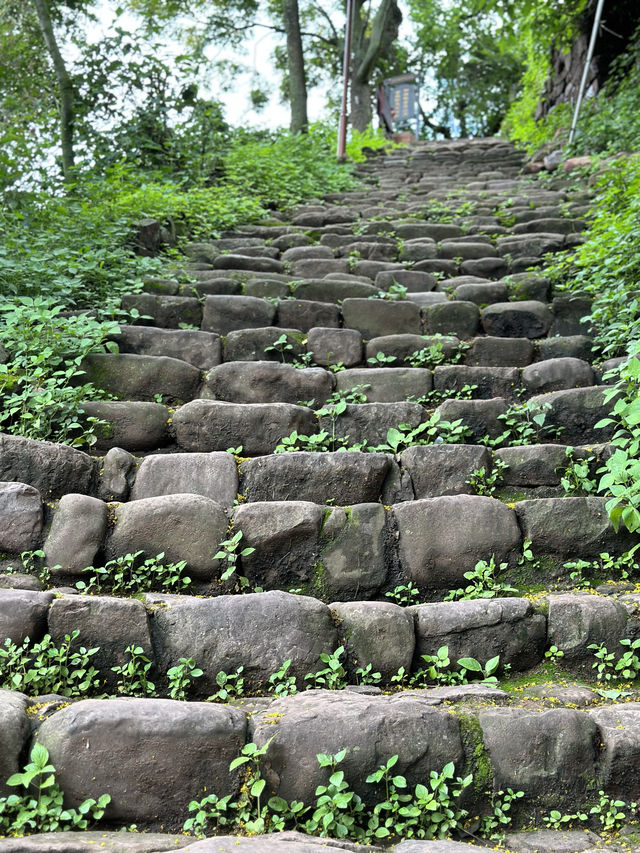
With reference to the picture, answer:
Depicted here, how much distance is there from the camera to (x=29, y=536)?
2.47 meters

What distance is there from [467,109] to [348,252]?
19861 millimetres

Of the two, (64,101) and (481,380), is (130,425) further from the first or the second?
(64,101)

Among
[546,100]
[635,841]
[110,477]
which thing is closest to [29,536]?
[110,477]

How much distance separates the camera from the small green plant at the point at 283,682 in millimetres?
2086

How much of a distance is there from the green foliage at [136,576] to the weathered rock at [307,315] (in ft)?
6.99

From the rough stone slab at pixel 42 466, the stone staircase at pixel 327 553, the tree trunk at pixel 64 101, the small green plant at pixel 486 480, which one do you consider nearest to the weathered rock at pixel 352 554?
the stone staircase at pixel 327 553

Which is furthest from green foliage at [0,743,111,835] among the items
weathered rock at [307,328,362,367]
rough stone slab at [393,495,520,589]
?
weathered rock at [307,328,362,367]

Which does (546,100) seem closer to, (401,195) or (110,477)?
(401,195)

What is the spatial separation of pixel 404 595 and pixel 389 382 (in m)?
1.35

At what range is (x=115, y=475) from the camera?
284 cm

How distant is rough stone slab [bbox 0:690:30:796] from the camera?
5.51ft

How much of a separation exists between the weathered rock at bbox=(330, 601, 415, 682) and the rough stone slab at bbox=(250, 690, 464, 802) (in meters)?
0.31

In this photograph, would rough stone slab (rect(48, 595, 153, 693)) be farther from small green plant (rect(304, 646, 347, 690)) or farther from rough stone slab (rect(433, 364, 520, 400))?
rough stone slab (rect(433, 364, 520, 400))

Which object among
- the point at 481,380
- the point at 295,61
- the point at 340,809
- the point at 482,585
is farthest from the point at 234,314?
the point at 295,61
